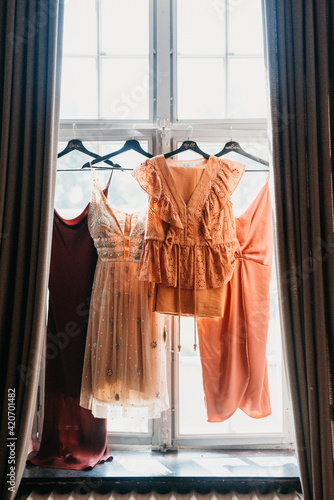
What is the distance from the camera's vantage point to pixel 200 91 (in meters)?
2.09

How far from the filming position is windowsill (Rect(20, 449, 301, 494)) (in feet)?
5.58

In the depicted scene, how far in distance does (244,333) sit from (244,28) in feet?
4.80

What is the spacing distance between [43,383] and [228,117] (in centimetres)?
153

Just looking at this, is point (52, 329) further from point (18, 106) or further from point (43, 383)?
point (18, 106)

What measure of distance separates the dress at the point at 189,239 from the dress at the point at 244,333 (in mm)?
189

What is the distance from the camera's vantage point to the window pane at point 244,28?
Answer: 2.08m

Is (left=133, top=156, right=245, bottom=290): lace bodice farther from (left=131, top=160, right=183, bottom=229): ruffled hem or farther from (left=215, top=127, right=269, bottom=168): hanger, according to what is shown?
(left=215, top=127, right=269, bottom=168): hanger

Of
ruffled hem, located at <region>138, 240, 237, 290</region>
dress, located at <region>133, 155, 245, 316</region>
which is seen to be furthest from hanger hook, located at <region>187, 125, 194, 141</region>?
ruffled hem, located at <region>138, 240, 237, 290</region>

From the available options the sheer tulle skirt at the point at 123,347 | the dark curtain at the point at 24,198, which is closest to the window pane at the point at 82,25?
the dark curtain at the point at 24,198

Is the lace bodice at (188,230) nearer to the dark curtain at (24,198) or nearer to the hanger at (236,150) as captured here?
the hanger at (236,150)

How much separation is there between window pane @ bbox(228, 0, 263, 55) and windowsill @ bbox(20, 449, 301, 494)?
1.91 metres

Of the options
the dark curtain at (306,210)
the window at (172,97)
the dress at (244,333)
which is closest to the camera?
the dark curtain at (306,210)

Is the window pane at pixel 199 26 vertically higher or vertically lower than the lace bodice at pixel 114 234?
higher

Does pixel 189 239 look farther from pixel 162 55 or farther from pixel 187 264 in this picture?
pixel 162 55
